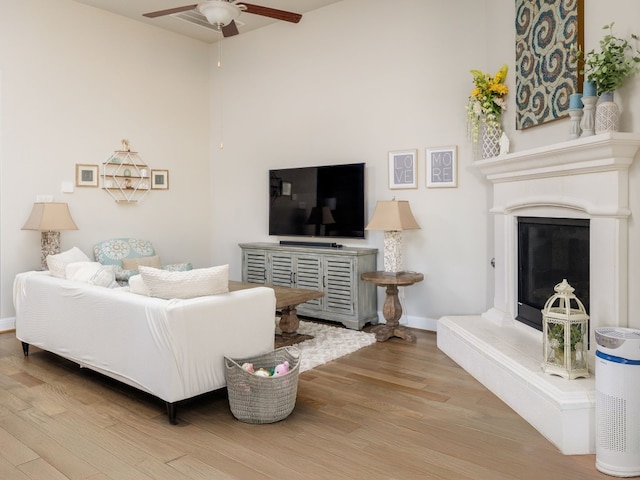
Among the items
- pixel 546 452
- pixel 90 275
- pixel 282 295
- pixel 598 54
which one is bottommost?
pixel 546 452

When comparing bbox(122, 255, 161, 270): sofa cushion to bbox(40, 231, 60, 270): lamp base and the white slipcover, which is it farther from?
the white slipcover

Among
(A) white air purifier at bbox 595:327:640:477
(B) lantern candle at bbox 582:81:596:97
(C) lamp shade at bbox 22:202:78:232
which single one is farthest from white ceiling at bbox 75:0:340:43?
(A) white air purifier at bbox 595:327:640:477

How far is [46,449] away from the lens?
2.43 m

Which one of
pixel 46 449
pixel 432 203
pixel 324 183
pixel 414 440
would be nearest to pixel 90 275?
pixel 46 449

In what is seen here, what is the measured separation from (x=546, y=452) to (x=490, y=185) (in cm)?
259

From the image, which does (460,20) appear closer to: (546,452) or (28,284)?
(546,452)

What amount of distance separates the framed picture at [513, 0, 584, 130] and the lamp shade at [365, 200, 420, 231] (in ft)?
4.01

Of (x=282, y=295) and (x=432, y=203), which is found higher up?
(x=432, y=203)

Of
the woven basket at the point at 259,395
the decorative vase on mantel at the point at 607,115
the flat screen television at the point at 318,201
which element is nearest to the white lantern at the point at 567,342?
the decorative vase on mantel at the point at 607,115

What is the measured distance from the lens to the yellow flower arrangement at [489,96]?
4039mm

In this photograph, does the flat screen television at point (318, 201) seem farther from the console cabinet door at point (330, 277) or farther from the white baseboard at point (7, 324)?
the white baseboard at point (7, 324)

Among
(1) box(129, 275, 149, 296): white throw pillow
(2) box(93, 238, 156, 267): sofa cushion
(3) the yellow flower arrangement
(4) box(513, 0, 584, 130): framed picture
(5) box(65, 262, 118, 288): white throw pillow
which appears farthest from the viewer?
(2) box(93, 238, 156, 267): sofa cushion

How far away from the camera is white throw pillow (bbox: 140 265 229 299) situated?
2797 mm

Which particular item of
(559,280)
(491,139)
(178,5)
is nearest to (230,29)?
(178,5)
